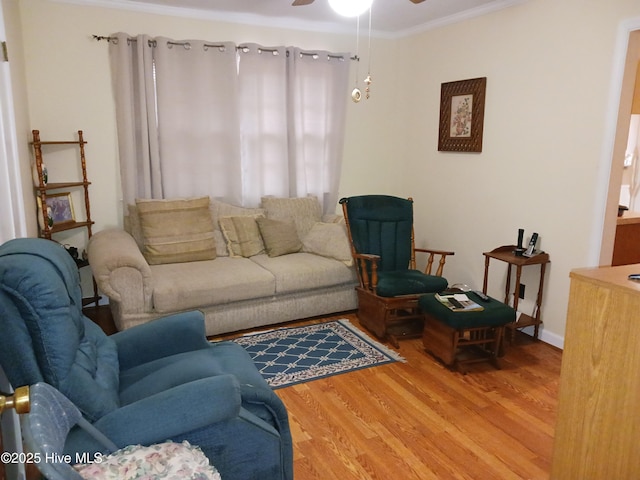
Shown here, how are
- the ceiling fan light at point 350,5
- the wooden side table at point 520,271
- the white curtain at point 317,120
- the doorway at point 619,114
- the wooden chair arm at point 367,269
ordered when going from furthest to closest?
1. the white curtain at point 317,120
2. the wooden chair arm at point 367,269
3. the wooden side table at point 520,271
4. the doorway at point 619,114
5. the ceiling fan light at point 350,5

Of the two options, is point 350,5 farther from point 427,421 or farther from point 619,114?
point 427,421

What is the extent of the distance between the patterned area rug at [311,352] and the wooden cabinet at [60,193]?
1558 millimetres

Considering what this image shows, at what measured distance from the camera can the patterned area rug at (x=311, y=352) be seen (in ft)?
10.2

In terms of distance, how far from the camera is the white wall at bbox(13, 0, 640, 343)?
326 centimetres

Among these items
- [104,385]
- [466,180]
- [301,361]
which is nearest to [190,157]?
[301,361]

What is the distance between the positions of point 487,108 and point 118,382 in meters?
3.37

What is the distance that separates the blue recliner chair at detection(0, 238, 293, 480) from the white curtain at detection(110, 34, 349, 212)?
2.29 m

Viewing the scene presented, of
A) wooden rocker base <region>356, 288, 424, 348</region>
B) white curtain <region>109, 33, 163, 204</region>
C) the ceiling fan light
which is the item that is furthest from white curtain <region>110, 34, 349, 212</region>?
the ceiling fan light

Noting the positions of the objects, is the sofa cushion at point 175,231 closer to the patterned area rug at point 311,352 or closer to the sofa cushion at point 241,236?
the sofa cushion at point 241,236

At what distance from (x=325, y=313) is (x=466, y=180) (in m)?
1.66

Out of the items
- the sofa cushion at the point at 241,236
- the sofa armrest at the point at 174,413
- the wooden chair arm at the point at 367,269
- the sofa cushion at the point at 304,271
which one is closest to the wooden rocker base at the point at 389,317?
the wooden chair arm at the point at 367,269

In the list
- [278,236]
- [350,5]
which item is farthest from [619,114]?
[278,236]

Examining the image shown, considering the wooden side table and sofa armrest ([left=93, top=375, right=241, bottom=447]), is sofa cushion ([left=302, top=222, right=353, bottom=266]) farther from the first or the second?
sofa armrest ([left=93, top=375, right=241, bottom=447])

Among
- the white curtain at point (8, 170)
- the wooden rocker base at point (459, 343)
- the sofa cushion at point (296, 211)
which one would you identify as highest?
the white curtain at point (8, 170)
